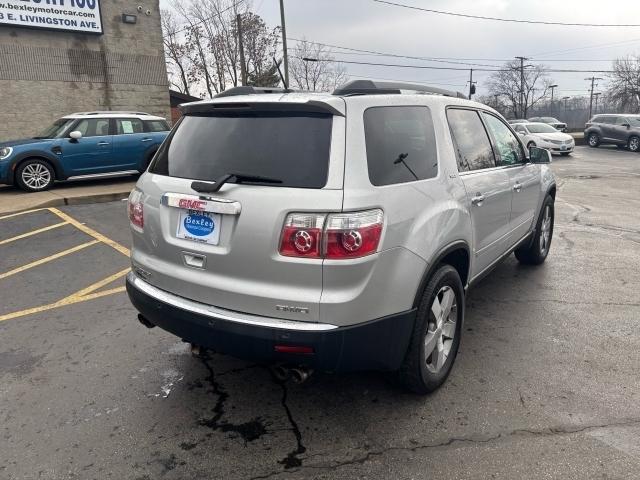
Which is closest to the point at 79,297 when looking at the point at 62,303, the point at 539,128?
the point at 62,303

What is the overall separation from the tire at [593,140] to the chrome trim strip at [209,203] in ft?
96.4

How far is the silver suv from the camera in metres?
2.34

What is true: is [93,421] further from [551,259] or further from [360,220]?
[551,259]

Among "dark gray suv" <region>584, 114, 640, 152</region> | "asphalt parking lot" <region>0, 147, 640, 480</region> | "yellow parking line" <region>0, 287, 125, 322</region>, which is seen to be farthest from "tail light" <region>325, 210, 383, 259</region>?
"dark gray suv" <region>584, 114, 640, 152</region>

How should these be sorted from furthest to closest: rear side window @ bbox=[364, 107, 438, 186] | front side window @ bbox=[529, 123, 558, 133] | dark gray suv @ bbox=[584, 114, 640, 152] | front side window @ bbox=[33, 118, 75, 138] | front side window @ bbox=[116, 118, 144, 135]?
dark gray suv @ bbox=[584, 114, 640, 152]
front side window @ bbox=[529, 123, 558, 133]
front side window @ bbox=[116, 118, 144, 135]
front side window @ bbox=[33, 118, 75, 138]
rear side window @ bbox=[364, 107, 438, 186]

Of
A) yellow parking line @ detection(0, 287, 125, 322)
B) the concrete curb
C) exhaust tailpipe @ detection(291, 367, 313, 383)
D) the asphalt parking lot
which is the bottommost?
the asphalt parking lot

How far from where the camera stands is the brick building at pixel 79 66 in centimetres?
1498

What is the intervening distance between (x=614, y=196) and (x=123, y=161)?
11345 millimetres

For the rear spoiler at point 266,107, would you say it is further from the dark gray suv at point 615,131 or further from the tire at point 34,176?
the dark gray suv at point 615,131

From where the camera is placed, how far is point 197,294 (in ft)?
8.66

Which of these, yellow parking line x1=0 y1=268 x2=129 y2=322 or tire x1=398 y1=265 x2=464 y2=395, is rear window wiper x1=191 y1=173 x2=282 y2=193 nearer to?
tire x1=398 y1=265 x2=464 y2=395

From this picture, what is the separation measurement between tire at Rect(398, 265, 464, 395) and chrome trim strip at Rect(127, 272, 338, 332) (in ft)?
2.18

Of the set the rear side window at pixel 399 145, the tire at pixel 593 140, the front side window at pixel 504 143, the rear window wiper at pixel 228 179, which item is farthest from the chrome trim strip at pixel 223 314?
the tire at pixel 593 140

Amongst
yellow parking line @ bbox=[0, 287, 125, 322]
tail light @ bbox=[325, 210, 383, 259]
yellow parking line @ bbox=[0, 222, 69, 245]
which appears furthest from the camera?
yellow parking line @ bbox=[0, 222, 69, 245]
